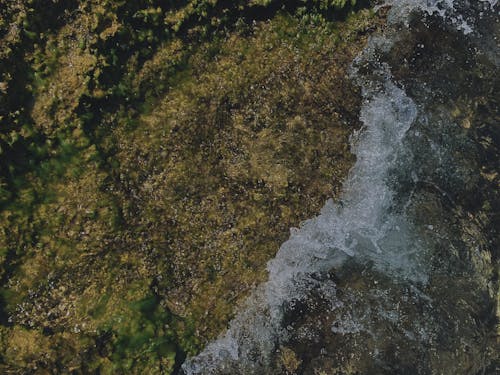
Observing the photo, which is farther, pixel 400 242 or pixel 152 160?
pixel 400 242

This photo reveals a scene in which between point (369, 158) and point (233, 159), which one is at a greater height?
point (233, 159)

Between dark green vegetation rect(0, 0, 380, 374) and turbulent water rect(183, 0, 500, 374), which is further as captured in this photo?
turbulent water rect(183, 0, 500, 374)

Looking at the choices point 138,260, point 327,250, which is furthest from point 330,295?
point 138,260

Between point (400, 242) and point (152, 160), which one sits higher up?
point (152, 160)

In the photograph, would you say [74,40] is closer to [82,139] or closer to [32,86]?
[32,86]
